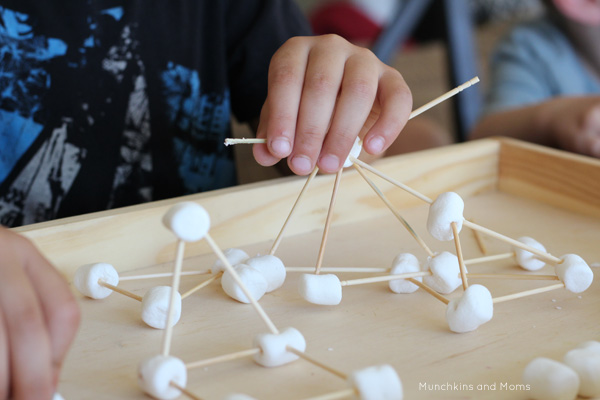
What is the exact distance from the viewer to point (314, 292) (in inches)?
19.6

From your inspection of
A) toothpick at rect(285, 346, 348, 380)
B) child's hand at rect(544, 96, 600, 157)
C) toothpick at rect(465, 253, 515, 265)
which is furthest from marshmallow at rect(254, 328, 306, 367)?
child's hand at rect(544, 96, 600, 157)

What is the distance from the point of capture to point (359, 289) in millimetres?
551

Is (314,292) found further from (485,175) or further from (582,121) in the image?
(582,121)

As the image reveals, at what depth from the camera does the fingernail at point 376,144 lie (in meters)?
0.57

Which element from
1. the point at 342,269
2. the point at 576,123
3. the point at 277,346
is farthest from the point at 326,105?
the point at 576,123

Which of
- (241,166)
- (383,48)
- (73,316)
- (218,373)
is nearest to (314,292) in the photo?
(218,373)

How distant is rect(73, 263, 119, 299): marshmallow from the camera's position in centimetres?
53

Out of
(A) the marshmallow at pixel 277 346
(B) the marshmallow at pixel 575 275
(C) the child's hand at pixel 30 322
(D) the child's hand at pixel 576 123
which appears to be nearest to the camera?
(C) the child's hand at pixel 30 322

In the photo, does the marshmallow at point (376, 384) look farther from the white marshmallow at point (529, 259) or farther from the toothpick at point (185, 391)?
the white marshmallow at point (529, 259)

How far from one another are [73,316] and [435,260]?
12.3 inches

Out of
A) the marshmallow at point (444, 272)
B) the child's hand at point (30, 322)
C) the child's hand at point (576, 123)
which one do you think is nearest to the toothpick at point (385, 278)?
the marshmallow at point (444, 272)

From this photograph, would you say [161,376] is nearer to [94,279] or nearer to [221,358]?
[221,358]

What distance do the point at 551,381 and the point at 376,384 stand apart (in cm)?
11

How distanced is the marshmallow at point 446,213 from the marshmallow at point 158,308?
0.23 meters
